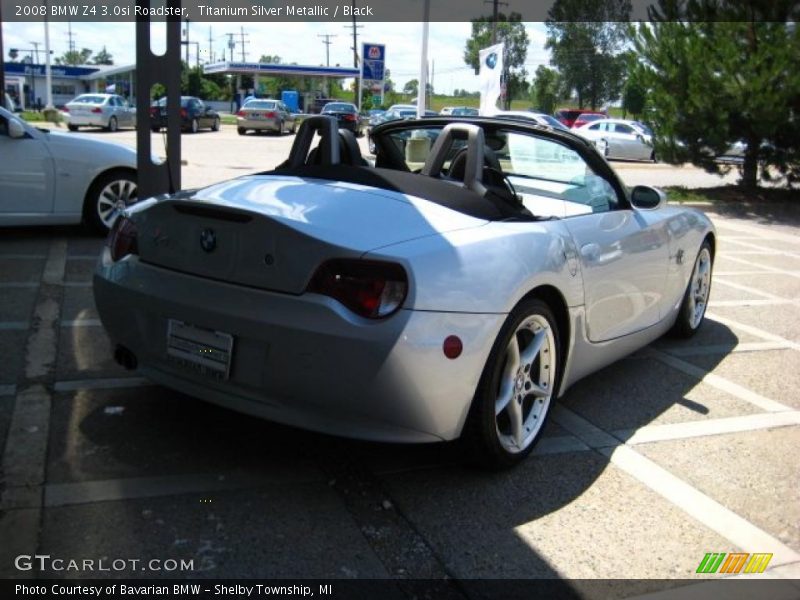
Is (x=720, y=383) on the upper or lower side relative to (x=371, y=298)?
lower

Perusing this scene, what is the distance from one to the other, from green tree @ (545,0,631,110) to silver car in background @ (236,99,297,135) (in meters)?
46.0

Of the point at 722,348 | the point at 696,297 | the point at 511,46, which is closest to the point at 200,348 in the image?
the point at 696,297

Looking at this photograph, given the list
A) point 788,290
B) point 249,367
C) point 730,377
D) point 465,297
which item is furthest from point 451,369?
point 788,290

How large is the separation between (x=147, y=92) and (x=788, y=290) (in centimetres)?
629

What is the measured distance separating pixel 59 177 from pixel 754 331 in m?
6.34

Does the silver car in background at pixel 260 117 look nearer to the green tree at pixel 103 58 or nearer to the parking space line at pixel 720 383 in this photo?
the parking space line at pixel 720 383

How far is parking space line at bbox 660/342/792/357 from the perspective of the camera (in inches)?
208

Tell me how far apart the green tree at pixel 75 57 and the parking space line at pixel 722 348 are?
484ft

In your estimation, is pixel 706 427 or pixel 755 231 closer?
pixel 706 427

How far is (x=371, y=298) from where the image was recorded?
109 inches

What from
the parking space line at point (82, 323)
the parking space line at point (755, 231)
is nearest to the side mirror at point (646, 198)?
the parking space line at point (82, 323)

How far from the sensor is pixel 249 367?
113 inches

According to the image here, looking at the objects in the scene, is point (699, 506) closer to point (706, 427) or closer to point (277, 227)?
point (706, 427)

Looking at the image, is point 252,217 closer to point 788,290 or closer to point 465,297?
point 465,297
